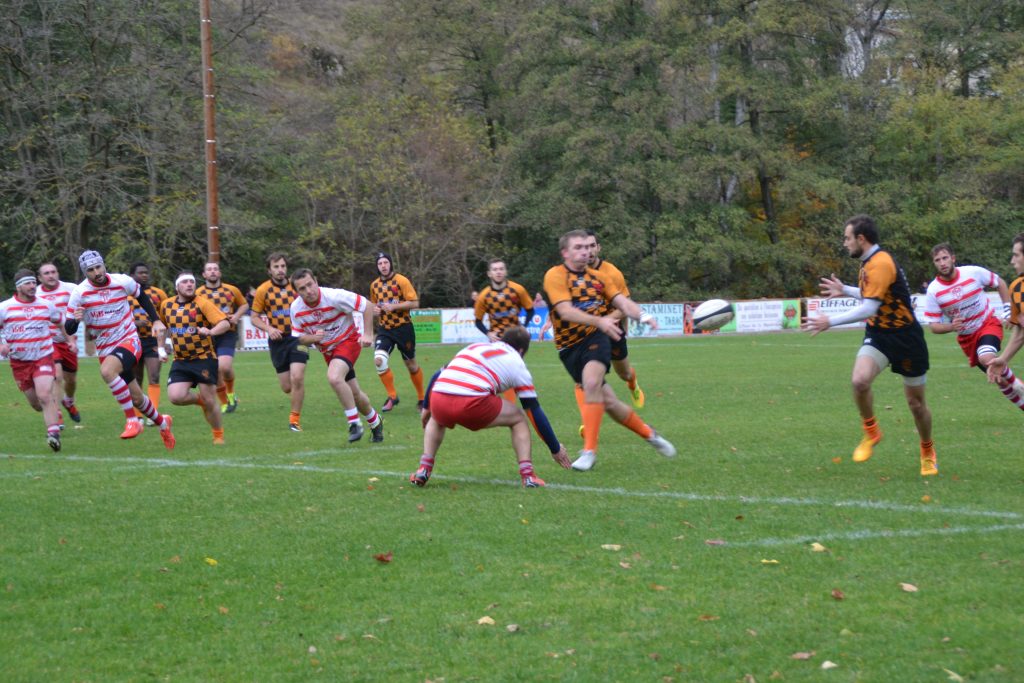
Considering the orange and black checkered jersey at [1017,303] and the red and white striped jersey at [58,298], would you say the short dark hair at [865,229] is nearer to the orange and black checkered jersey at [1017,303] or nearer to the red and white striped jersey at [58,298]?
the orange and black checkered jersey at [1017,303]

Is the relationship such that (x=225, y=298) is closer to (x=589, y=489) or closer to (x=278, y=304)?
(x=278, y=304)

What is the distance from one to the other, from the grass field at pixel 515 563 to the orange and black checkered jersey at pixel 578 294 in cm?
111

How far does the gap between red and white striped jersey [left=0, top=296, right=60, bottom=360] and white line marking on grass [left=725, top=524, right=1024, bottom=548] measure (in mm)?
8233

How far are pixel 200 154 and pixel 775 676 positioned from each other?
122 feet

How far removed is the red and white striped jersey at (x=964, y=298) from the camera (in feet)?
38.7

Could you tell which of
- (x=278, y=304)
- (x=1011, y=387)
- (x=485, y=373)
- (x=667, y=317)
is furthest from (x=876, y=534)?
(x=667, y=317)

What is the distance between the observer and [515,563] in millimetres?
6332

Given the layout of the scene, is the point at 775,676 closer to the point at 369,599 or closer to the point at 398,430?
the point at 369,599

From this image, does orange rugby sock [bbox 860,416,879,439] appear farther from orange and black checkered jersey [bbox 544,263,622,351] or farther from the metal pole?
the metal pole

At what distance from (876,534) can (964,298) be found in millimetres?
5910

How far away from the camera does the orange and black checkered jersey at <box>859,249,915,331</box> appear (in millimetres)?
8789

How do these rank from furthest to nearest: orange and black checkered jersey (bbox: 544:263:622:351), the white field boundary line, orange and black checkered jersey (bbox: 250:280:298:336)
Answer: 1. orange and black checkered jersey (bbox: 250:280:298:336)
2. orange and black checkered jersey (bbox: 544:263:622:351)
3. the white field boundary line

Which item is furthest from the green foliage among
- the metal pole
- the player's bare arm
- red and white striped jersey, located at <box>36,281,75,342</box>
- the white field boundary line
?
the white field boundary line

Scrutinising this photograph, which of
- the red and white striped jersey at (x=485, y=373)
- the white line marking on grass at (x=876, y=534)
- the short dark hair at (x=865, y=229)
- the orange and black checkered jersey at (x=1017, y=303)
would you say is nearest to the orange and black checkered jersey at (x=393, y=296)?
the red and white striped jersey at (x=485, y=373)
